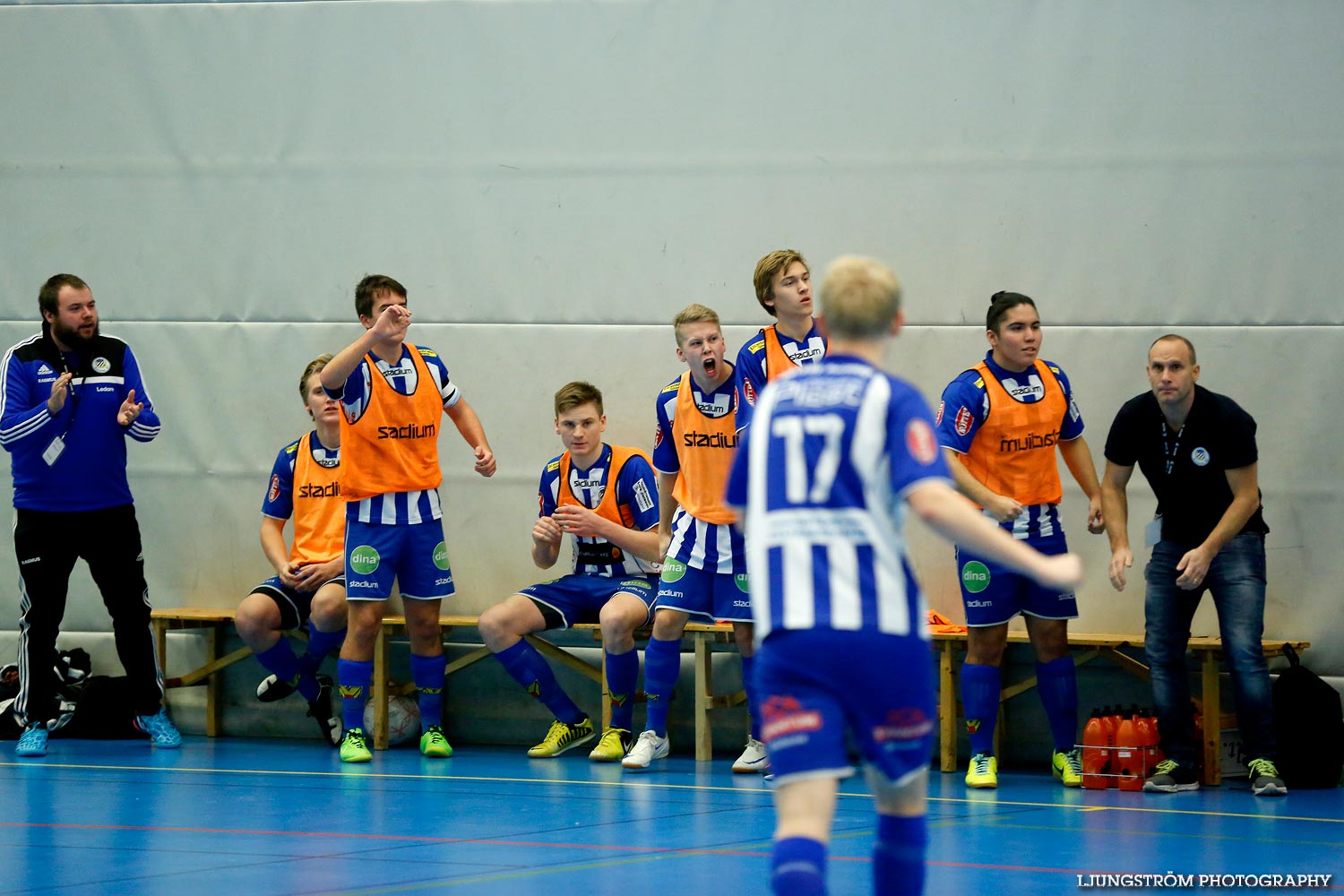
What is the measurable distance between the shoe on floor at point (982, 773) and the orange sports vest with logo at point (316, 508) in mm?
3745

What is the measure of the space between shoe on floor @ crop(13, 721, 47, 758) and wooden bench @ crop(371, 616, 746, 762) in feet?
5.57

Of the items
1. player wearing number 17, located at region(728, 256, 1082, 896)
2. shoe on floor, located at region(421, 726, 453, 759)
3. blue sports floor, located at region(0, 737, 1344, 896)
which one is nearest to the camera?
player wearing number 17, located at region(728, 256, 1082, 896)

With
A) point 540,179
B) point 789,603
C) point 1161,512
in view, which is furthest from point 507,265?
point 789,603

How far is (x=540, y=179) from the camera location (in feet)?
29.1

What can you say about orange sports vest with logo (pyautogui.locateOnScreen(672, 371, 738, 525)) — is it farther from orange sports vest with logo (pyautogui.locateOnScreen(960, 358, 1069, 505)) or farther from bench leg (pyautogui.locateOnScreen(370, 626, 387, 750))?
bench leg (pyautogui.locateOnScreen(370, 626, 387, 750))

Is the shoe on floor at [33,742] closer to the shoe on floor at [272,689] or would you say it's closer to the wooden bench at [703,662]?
the wooden bench at [703,662]

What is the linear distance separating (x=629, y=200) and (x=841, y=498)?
18.5 feet

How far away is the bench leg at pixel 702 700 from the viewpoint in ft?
26.4

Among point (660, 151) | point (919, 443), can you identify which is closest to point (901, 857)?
point (919, 443)

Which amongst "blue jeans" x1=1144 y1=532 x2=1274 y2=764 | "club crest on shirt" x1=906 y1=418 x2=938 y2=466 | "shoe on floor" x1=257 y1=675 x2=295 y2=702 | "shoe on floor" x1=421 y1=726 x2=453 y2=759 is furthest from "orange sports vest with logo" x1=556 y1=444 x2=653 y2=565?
"club crest on shirt" x1=906 y1=418 x2=938 y2=466

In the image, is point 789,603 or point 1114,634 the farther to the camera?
point 1114,634

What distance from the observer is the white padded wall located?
7863mm

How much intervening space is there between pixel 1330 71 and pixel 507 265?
4494mm

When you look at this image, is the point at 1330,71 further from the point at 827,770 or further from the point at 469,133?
the point at 827,770
